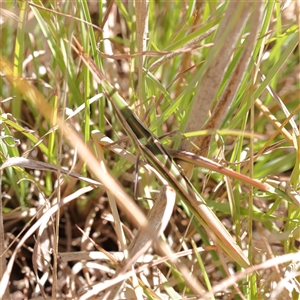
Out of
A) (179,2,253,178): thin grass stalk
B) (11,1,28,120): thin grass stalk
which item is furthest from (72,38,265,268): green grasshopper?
(11,1,28,120): thin grass stalk

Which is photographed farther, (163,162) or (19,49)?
(19,49)

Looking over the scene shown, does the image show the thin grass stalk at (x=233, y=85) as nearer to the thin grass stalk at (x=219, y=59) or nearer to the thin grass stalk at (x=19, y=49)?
the thin grass stalk at (x=219, y=59)

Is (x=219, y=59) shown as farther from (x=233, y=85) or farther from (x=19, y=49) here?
(x=19, y=49)

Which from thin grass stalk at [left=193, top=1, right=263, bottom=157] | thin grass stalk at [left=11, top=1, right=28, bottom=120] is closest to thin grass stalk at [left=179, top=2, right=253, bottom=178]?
thin grass stalk at [left=193, top=1, right=263, bottom=157]

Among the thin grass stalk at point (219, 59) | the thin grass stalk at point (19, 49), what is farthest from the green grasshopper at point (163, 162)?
the thin grass stalk at point (19, 49)

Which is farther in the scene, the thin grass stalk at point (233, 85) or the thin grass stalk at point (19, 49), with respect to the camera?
the thin grass stalk at point (19, 49)

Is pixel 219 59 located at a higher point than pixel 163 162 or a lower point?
higher

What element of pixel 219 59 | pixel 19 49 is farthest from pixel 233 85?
pixel 19 49

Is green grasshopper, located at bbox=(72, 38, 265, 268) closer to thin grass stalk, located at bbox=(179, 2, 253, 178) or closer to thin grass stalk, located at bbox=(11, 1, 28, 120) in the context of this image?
thin grass stalk, located at bbox=(179, 2, 253, 178)

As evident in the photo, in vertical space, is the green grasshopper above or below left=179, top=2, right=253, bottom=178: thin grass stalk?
below

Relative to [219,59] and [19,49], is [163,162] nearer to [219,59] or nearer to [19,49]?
[219,59]

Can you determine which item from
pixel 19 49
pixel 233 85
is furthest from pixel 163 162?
pixel 19 49

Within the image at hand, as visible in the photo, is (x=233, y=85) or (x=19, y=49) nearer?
(x=233, y=85)

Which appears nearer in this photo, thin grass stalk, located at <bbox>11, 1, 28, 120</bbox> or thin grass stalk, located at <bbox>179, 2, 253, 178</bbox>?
thin grass stalk, located at <bbox>179, 2, 253, 178</bbox>
